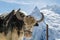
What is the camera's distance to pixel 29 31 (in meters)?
2.36

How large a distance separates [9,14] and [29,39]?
334 millimetres

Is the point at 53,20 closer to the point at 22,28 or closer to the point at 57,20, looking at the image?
the point at 57,20

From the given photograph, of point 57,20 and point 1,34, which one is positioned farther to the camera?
point 57,20

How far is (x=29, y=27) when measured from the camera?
2.32m

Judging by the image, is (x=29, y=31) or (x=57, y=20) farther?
(x=57, y=20)

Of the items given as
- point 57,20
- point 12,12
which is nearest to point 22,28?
point 12,12

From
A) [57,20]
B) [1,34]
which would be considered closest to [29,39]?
[1,34]

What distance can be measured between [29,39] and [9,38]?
0.66 ft

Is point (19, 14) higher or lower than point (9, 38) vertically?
higher

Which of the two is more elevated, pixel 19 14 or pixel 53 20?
pixel 19 14

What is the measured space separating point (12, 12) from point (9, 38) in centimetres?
28

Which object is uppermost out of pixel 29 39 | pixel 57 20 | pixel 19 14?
pixel 19 14

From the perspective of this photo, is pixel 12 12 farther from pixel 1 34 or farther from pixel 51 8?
pixel 51 8

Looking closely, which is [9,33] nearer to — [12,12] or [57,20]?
[12,12]
